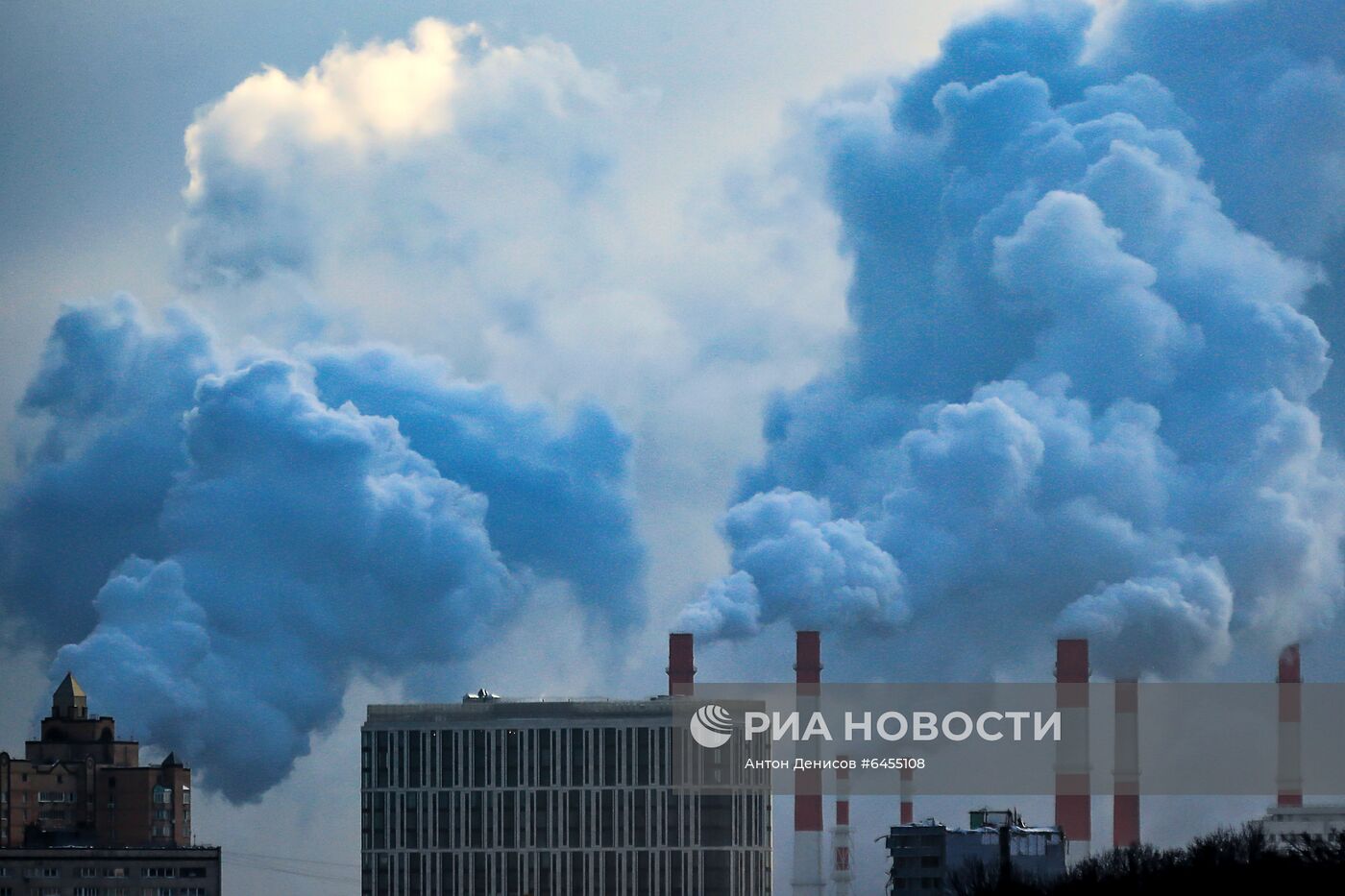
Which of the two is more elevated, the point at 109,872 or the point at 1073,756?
the point at 1073,756

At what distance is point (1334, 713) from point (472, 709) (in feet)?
97.6

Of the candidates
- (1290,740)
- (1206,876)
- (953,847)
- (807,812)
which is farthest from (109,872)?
(1206,876)

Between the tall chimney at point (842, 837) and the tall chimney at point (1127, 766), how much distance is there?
32.4 feet

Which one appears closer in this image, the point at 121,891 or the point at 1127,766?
the point at 1127,766

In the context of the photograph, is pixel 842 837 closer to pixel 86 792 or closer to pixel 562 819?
pixel 562 819

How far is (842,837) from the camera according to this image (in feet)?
335

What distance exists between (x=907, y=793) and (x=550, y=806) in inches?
491

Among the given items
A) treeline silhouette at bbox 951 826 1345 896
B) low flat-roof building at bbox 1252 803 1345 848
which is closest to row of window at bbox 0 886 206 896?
low flat-roof building at bbox 1252 803 1345 848

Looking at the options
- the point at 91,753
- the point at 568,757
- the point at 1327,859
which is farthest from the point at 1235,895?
the point at 91,753

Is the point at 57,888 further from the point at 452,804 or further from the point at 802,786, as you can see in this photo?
the point at 802,786

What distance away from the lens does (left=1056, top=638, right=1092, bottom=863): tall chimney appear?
92000 mm

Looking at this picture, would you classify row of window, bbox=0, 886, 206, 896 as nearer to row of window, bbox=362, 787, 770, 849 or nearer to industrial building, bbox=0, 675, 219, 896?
industrial building, bbox=0, 675, 219, 896

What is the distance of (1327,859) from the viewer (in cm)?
5519

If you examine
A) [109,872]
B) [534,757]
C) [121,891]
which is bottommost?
[121,891]
